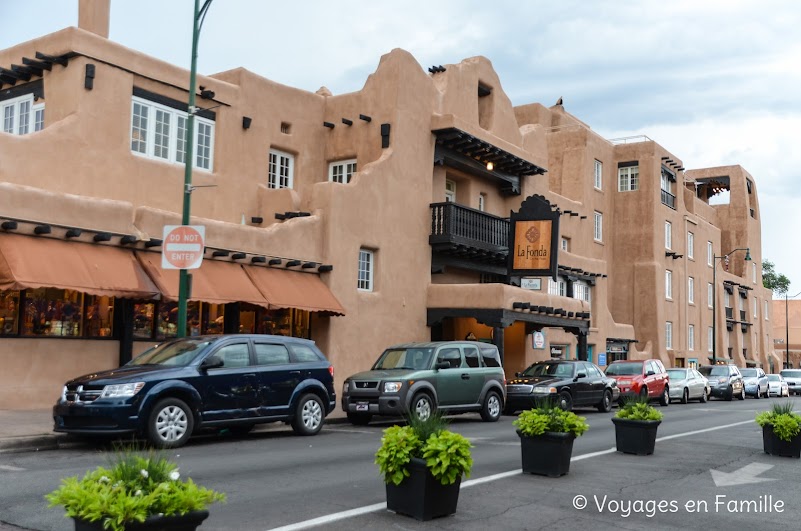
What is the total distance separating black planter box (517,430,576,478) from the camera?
32.9ft

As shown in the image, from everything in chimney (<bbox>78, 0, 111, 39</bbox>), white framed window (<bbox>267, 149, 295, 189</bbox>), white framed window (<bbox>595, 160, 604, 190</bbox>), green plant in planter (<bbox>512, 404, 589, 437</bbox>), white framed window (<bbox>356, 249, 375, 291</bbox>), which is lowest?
green plant in planter (<bbox>512, 404, 589, 437</bbox>)

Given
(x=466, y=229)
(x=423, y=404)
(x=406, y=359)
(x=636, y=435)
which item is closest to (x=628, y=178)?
(x=466, y=229)

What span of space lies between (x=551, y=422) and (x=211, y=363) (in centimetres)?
565

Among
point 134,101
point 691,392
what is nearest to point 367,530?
point 134,101

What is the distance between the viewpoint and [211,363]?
12883 mm

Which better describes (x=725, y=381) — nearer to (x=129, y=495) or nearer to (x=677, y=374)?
(x=677, y=374)

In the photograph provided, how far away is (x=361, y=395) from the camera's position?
16953mm

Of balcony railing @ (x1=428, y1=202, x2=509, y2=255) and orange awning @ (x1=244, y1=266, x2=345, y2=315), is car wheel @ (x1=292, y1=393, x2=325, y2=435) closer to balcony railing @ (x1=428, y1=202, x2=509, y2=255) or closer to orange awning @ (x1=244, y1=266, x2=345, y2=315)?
orange awning @ (x1=244, y1=266, x2=345, y2=315)

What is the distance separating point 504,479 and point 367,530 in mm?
3266

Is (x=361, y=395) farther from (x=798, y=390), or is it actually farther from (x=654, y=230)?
(x=798, y=390)

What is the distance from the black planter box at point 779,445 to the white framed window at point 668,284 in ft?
116

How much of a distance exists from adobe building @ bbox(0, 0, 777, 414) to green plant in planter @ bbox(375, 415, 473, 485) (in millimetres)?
9692

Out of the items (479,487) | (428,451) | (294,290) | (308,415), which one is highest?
(294,290)

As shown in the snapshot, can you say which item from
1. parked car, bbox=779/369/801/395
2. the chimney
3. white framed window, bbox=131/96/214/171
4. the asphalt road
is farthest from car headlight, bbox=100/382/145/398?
parked car, bbox=779/369/801/395
